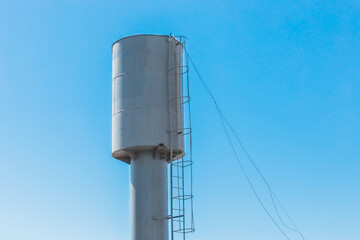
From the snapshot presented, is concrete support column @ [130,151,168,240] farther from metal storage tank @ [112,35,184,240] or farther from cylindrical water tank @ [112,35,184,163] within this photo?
cylindrical water tank @ [112,35,184,163]

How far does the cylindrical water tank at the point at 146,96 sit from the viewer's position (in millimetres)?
19438

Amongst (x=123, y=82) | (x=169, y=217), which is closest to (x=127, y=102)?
(x=123, y=82)

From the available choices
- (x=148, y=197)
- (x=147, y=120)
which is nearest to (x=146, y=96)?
(x=147, y=120)

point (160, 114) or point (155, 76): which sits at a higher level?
point (155, 76)

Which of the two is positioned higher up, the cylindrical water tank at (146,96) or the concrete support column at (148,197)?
the cylindrical water tank at (146,96)

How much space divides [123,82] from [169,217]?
5.30 metres

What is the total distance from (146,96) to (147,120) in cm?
92

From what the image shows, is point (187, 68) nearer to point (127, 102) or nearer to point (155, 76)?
point (155, 76)

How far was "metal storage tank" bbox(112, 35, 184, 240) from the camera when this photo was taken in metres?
19.0

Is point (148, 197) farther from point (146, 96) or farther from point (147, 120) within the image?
point (146, 96)

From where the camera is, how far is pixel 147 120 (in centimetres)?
1944

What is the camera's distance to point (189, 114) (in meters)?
20.3

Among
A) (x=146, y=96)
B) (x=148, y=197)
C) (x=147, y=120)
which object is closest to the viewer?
(x=148, y=197)

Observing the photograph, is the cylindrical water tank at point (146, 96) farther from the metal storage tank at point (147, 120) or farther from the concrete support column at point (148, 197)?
the concrete support column at point (148, 197)
